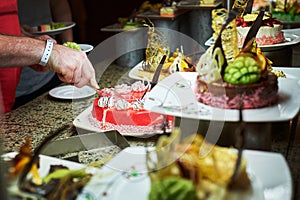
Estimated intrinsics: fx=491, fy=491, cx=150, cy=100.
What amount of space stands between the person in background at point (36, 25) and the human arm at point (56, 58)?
0.77 metres

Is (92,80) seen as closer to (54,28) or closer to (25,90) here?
(25,90)

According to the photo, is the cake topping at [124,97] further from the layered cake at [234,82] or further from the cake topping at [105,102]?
the layered cake at [234,82]

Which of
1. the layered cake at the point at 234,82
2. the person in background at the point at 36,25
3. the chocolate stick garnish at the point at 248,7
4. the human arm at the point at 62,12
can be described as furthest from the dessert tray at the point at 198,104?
the human arm at the point at 62,12

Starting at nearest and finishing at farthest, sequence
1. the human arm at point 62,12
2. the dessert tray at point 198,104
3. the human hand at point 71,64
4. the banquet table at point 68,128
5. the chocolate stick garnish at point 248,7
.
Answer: the dessert tray at point 198,104, the banquet table at point 68,128, the human hand at point 71,64, the chocolate stick garnish at point 248,7, the human arm at point 62,12

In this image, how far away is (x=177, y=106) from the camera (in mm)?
1095

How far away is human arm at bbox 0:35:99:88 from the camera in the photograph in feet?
5.13

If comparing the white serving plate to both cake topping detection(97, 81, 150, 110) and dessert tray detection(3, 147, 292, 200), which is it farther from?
dessert tray detection(3, 147, 292, 200)

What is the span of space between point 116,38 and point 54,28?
63 cm

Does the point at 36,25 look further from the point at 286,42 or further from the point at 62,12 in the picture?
the point at 286,42

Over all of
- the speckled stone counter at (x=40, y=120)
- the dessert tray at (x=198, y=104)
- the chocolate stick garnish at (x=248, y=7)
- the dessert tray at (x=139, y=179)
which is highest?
the chocolate stick garnish at (x=248, y=7)

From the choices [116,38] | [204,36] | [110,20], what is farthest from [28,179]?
[110,20]

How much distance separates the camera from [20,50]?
5.28 feet

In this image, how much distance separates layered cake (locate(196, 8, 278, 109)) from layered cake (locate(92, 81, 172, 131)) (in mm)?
302

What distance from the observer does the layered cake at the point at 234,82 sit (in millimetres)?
1091
